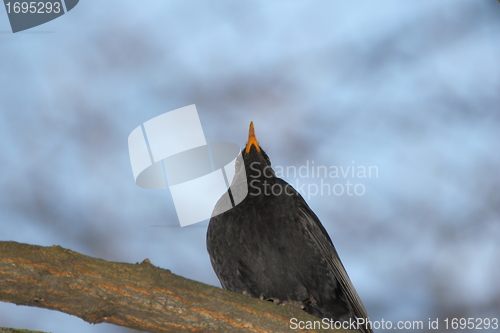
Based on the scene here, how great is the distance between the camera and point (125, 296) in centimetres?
280

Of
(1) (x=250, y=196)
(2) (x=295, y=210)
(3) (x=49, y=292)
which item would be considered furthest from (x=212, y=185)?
(3) (x=49, y=292)

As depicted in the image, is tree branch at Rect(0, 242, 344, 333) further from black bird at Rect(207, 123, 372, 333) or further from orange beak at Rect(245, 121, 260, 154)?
orange beak at Rect(245, 121, 260, 154)

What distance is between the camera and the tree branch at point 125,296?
264 centimetres

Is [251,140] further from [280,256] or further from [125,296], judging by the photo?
[125,296]

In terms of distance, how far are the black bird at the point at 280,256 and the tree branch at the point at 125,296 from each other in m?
0.90

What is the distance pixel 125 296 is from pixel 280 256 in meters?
1.62

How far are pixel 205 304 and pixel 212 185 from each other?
92.3 inches

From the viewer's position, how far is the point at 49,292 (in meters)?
2.65

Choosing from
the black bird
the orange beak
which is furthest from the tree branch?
the orange beak

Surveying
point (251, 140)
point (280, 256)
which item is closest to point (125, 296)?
point (280, 256)

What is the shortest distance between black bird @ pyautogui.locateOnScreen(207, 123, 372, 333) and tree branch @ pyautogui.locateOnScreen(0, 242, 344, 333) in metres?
0.90

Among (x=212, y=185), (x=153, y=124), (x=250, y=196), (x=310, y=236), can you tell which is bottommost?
(x=310, y=236)

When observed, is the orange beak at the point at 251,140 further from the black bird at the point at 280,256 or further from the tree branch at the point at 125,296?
the tree branch at the point at 125,296

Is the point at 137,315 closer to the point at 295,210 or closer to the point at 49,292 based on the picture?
the point at 49,292
